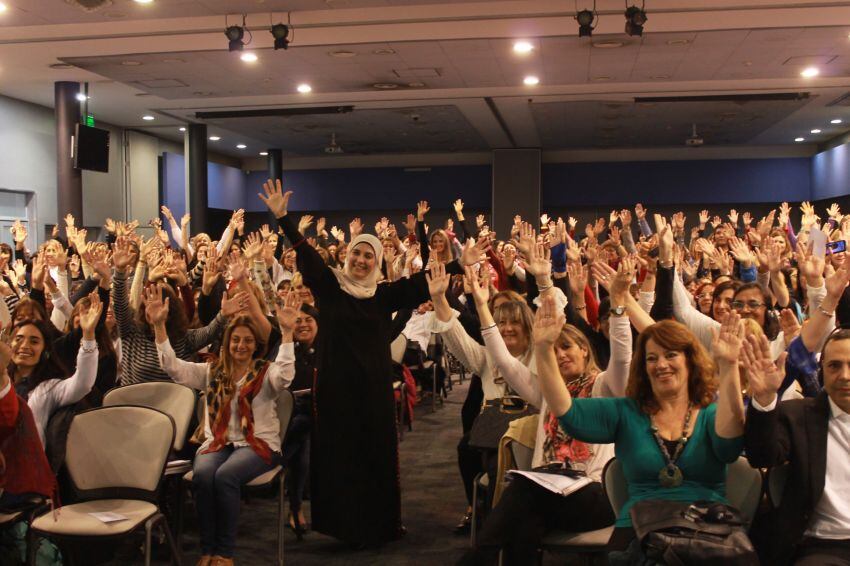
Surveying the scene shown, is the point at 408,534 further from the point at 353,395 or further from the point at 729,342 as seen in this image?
the point at 729,342

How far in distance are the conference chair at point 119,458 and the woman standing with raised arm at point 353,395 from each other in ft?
2.78

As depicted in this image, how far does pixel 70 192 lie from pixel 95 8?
398 centimetres

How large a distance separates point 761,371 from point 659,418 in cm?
44

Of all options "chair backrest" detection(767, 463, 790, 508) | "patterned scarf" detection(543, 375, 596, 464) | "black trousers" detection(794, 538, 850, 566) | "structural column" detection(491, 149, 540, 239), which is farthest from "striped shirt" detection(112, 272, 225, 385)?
"structural column" detection(491, 149, 540, 239)

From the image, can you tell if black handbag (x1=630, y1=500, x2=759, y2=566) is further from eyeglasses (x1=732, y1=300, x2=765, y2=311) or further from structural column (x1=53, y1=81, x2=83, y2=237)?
structural column (x1=53, y1=81, x2=83, y2=237)

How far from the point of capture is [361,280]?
14.2 feet

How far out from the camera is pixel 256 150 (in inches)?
750

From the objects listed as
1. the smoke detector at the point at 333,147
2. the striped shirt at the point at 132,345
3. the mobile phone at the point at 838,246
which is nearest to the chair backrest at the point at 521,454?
the striped shirt at the point at 132,345

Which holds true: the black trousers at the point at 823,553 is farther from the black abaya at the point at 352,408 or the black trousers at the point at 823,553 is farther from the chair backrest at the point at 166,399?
the chair backrest at the point at 166,399

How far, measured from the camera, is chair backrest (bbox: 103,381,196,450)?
168 inches

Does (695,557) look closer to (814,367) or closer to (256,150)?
(814,367)

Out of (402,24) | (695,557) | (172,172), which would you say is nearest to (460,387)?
(402,24)

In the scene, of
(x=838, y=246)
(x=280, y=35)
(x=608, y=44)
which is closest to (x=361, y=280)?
(x=838, y=246)

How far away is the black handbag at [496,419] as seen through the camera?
3812 millimetres
